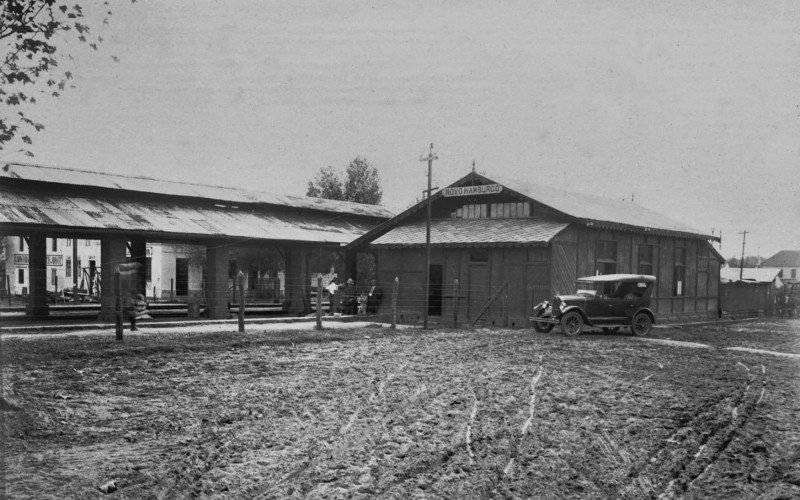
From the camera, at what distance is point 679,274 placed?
104ft

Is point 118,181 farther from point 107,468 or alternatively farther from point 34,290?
point 107,468

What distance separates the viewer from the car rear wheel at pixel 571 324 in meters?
20.2

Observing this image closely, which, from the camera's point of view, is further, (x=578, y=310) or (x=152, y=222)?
(x=152, y=222)

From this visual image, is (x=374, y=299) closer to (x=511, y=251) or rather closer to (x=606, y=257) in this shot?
(x=511, y=251)

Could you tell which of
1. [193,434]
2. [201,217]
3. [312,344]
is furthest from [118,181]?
[193,434]

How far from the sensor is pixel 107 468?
251 inches

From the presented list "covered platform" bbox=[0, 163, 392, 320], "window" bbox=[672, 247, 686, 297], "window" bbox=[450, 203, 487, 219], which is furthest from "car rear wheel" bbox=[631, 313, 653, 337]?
"covered platform" bbox=[0, 163, 392, 320]

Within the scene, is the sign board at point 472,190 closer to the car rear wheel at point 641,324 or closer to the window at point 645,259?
the window at point 645,259

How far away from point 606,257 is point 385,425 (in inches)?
814

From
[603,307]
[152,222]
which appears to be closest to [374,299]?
[152,222]

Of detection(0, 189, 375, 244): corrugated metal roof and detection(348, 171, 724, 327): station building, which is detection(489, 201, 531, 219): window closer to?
detection(348, 171, 724, 327): station building

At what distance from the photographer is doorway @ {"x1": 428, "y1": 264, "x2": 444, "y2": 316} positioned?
26.6 meters

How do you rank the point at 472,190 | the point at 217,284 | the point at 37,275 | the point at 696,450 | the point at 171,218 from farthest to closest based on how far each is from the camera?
1. the point at 472,190
2. the point at 171,218
3. the point at 217,284
4. the point at 37,275
5. the point at 696,450

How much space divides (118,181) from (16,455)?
2178 centimetres
